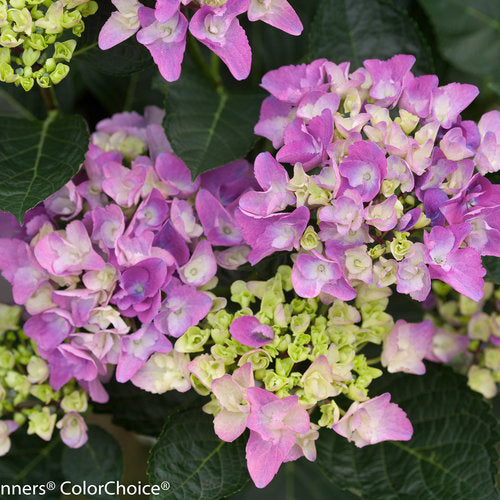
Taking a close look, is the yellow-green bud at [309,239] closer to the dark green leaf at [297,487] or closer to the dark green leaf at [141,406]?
the dark green leaf at [141,406]

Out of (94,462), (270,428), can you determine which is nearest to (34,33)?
(270,428)

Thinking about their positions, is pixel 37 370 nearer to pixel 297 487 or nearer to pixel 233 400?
pixel 233 400

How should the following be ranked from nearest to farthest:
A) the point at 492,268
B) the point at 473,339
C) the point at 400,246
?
the point at 400,246 → the point at 492,268 → the point at 473,339

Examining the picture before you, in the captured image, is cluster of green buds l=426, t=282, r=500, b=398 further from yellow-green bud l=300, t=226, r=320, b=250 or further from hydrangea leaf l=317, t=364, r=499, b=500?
yellow-green bud l=300, t=226, r=320, b=250

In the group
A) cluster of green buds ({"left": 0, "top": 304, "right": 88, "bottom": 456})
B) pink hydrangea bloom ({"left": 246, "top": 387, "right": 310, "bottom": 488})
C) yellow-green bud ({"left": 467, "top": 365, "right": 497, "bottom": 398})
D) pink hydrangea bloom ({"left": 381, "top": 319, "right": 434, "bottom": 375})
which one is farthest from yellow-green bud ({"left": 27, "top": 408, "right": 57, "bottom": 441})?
yellow-green bud ({"left": 467, "top": 365, "right": 497, "bottom": 398})

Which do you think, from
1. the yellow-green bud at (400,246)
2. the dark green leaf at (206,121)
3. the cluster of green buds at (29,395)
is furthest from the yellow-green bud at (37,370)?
the yellow-green bud at (400,246)
